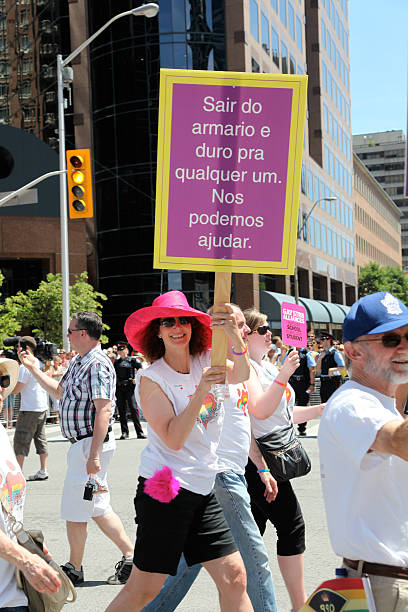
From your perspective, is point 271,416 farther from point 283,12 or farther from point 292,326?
point 283,12

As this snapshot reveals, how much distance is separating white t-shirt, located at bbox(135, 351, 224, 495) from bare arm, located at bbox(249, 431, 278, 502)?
917 millimetres

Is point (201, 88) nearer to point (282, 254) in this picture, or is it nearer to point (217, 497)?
point (282, 254)

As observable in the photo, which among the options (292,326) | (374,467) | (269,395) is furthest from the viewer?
(292,326)

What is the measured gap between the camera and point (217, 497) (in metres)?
4.09

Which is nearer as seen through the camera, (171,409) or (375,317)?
(375,317)

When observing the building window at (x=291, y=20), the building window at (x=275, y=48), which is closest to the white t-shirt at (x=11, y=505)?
the building window at (x=275, y=48)

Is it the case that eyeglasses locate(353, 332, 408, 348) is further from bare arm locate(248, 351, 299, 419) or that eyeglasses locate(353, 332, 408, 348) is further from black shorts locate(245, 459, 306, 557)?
black shorts locate(245, 459, 306, 557)

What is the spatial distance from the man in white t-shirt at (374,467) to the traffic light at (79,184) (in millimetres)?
13438

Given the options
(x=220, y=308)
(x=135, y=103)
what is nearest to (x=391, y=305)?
(x=220, y=308)

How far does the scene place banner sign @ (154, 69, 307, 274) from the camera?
3441 mm

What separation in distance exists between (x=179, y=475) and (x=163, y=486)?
10 centimetres

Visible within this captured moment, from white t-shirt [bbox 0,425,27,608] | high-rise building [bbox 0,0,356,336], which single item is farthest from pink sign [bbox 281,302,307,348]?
high-rise building [bbox 0,0,356,336]

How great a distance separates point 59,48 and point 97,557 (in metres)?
42.3

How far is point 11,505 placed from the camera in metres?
2.75
